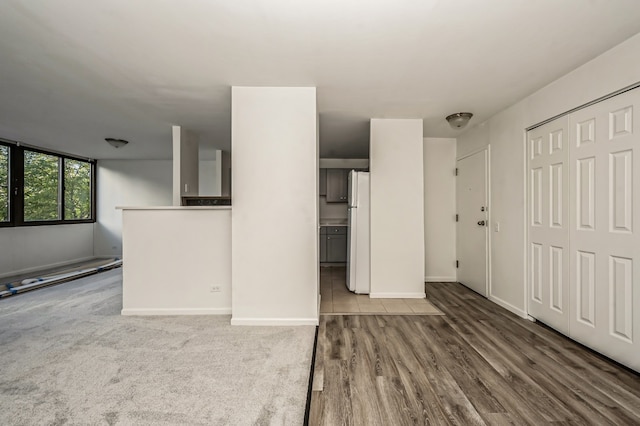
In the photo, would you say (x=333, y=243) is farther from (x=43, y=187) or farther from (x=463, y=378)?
(x=43, y=187)

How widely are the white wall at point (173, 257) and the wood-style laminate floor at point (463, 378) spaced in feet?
4.75

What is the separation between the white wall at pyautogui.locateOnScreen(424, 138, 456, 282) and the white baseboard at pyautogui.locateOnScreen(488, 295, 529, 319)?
3.41ft

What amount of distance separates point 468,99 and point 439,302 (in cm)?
247

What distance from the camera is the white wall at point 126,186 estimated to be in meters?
6.76

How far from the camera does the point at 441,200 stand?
4664 millimetres

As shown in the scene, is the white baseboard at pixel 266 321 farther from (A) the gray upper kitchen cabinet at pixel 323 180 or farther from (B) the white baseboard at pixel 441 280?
(A) the gray upper kitchen cabinet at pixel 323 180

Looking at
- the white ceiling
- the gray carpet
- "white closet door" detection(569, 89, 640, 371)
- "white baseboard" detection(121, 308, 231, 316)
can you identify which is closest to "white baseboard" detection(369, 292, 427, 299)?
the gray carpet

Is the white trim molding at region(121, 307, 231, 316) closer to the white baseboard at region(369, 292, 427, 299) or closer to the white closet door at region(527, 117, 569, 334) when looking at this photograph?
the white baseboard at region(369, 292, 427, 299)

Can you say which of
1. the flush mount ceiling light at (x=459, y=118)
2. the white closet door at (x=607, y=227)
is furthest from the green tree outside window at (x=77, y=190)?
the white closet door at (x=607, y=227)

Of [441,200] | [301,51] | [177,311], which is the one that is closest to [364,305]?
[177,311]

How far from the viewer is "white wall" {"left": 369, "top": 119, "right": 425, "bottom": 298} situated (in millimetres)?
3818

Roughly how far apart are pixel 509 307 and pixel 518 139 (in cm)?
196

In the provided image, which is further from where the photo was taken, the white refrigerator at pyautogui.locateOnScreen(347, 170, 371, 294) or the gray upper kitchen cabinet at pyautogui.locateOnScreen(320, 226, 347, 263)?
the gray upper kitchen cabinet at pyautogui.locateOnScreen(320, 226, 347, 263)

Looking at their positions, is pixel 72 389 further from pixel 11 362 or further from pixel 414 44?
pixel 414 44
